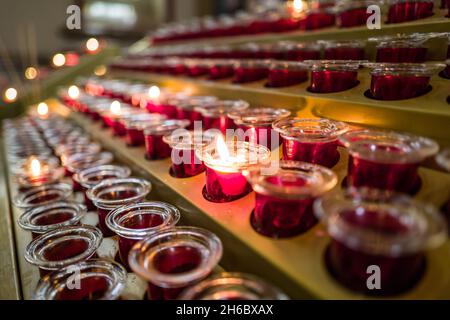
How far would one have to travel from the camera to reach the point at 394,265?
16.8 inches

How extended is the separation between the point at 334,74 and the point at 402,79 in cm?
18

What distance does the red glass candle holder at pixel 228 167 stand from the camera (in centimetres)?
66

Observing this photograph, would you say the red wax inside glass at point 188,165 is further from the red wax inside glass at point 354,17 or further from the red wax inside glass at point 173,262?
the red wax inside glass at point 354,17

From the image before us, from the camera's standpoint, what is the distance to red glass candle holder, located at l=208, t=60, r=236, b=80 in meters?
1.37

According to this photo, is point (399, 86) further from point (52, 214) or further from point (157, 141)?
point (52, 214)

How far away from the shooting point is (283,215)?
0.56 meters

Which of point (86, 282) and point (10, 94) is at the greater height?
point (10, 94)

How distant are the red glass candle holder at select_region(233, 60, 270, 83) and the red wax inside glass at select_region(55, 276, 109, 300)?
0.86 meters

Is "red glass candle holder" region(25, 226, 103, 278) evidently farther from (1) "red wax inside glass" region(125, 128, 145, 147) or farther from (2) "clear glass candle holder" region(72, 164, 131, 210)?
(1) "red wax inside glass" region(125, 128, 145, 147)

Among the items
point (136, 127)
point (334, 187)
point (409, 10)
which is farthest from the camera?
point (136, 127)

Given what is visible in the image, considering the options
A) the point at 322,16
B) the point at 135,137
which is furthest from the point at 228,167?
the point at 322,16
